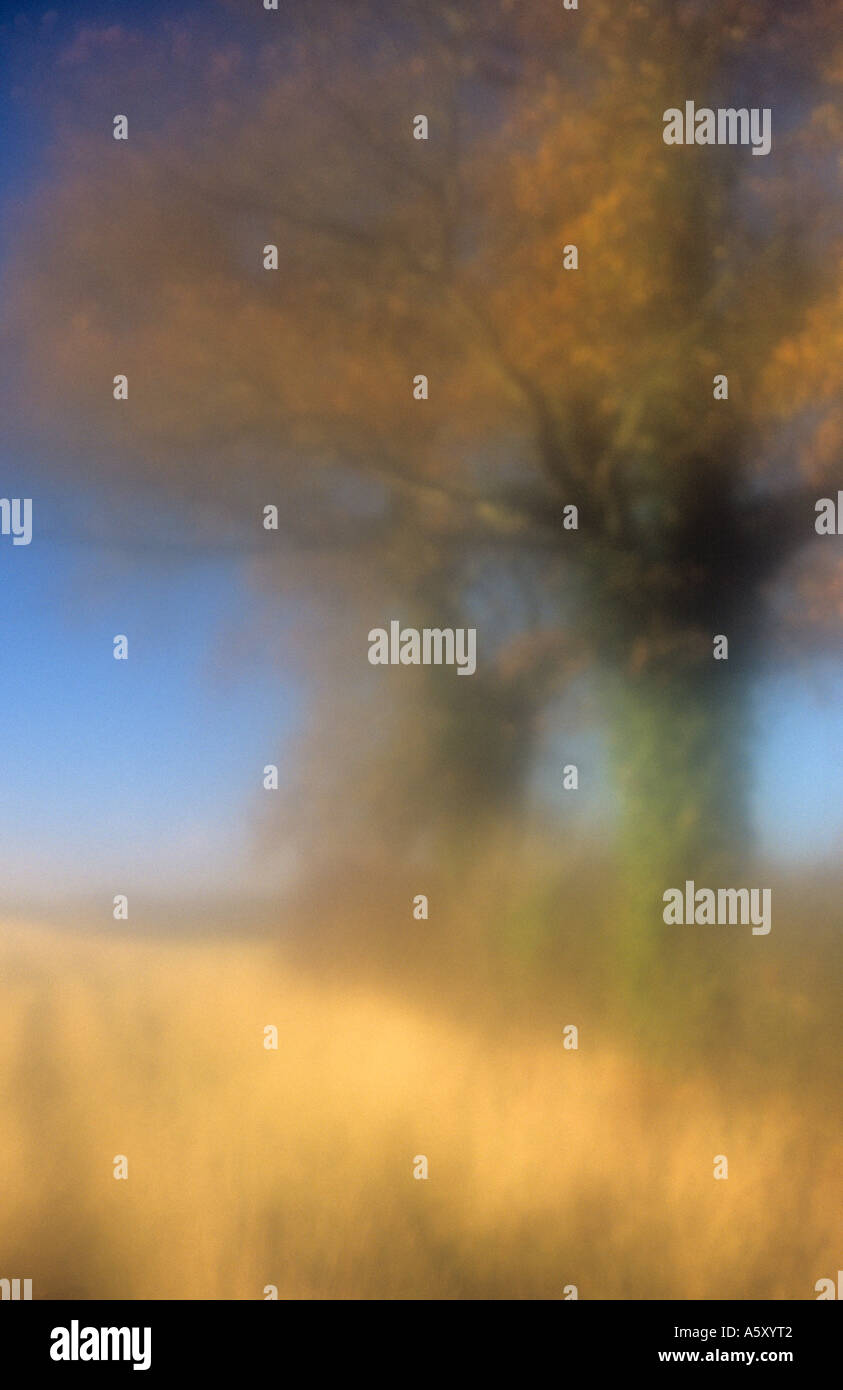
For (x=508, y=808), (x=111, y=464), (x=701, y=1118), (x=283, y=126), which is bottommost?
(x=701, y=1118)

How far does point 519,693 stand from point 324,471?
1228 millimetres

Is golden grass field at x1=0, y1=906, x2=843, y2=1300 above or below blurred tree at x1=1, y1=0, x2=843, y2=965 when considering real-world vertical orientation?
below

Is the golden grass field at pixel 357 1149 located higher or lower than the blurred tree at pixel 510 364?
lower

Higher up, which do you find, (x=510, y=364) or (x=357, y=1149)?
(x=510, y=364)

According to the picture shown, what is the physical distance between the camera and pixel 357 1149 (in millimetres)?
3617

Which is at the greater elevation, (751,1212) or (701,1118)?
(701,1118)

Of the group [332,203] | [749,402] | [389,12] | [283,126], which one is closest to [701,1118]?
[749,402]

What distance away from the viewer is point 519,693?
A: 3.72 meters

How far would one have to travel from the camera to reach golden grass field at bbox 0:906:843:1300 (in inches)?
141

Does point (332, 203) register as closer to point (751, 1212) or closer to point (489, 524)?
point (489, 524)

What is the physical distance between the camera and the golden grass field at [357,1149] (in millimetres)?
3584

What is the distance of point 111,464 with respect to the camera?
12.2 ft
